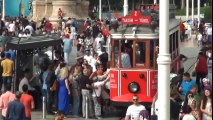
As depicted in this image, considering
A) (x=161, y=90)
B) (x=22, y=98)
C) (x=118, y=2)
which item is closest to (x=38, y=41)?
(x=22, y=98)

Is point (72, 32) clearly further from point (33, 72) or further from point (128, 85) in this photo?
point (128, 85)

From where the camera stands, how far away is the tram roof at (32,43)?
72.9 feet

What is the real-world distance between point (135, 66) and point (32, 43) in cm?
368

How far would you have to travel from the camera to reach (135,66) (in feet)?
67.0

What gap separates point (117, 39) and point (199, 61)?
467cm

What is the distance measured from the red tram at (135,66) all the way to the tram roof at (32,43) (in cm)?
279

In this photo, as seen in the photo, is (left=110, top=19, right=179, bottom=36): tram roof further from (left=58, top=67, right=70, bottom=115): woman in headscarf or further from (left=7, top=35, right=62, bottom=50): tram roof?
(left=7, top=35, right=62, bottom=50): tram roof

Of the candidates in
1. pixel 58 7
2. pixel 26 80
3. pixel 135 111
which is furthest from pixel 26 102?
pixel 58 7

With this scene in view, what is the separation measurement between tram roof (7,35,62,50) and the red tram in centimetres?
279

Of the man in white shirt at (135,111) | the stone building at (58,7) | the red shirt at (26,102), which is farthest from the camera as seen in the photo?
the stone building at (58,7)

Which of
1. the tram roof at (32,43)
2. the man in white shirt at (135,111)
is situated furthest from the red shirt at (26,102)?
the tram roof at (32,43)

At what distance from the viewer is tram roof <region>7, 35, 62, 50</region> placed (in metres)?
22.2

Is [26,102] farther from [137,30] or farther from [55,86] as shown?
[137,30]

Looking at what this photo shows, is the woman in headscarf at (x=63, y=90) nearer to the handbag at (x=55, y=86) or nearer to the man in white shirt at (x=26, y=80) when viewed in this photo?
the handbag at (x=55, y=86)
